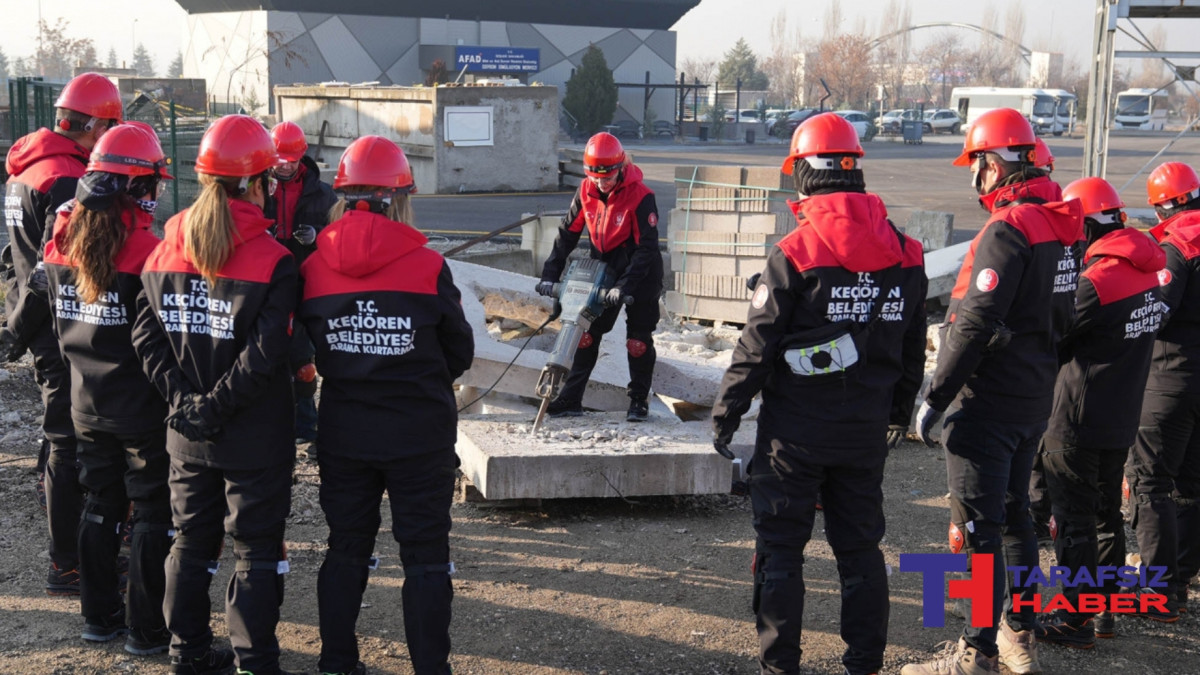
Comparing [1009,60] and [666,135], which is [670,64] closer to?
[666,135]

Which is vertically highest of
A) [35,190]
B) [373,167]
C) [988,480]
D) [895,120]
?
[895,120]

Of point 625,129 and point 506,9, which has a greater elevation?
point 506,9

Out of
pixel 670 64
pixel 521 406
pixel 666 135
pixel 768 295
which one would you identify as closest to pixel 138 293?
pixel 768 295

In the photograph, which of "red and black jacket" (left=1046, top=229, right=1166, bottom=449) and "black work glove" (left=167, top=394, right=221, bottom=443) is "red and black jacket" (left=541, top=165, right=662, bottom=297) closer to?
"red and black jacket" (left=1046, top=229, right=1166, bottom=449)

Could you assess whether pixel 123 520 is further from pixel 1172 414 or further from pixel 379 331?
pixel 1172 414

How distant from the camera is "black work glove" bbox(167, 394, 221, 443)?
3.90 m

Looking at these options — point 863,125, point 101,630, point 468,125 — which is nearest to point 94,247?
point 101,630

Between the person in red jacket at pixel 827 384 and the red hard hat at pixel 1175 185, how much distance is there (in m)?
1.91

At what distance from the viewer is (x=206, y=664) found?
4.27 metres

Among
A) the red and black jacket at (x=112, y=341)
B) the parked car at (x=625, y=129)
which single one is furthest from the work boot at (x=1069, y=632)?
the parked car at (x=625, y=129)

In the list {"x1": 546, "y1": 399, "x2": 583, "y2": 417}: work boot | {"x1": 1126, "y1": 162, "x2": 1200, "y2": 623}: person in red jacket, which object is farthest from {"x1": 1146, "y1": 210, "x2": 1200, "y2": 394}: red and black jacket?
{"x1": 546, "y1": 399, "x2": 583, "y2": 417}: work boot

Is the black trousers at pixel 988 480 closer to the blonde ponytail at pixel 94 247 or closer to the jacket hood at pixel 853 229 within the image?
the jacket hood at pixel 853 229

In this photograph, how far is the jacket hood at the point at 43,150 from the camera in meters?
5.43

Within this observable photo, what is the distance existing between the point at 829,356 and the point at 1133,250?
5.66 ft
